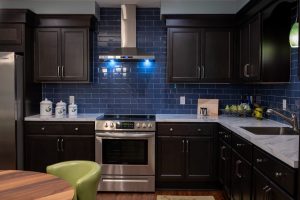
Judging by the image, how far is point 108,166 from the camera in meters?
4.04

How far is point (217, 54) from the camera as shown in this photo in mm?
4289

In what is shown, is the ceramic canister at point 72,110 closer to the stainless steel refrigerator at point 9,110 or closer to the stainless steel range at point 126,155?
the stainless steel range at point 126,155

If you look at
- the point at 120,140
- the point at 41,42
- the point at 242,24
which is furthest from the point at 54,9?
the point at 242,24

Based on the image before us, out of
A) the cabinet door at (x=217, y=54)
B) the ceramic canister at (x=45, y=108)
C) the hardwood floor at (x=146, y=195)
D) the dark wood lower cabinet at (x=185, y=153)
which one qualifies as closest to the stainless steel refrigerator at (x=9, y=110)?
the ceramic canister at (x=45, y=108)

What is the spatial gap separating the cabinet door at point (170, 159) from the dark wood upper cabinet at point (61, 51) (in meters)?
1.40

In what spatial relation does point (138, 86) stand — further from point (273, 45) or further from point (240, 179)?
point (240, 179)

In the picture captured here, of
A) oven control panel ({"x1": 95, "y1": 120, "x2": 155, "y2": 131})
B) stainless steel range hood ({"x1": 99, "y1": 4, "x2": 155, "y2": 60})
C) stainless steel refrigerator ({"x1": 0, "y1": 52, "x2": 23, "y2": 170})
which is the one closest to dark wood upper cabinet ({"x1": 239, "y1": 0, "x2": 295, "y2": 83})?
oven control panel ({"x1": 95, "y1": 120, "x2": 155, "y2": 131})

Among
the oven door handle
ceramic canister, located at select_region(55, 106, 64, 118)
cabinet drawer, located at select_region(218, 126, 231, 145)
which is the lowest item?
the oven door handle

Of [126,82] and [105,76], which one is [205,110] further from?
[105,76]

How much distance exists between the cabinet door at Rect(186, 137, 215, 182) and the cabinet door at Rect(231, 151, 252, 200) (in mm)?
763

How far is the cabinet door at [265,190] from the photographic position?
1977 millimetres

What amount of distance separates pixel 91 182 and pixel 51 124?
7.24ft

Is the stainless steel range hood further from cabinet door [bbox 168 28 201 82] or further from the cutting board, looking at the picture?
the cutting board

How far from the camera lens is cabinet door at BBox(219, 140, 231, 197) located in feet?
11.3
